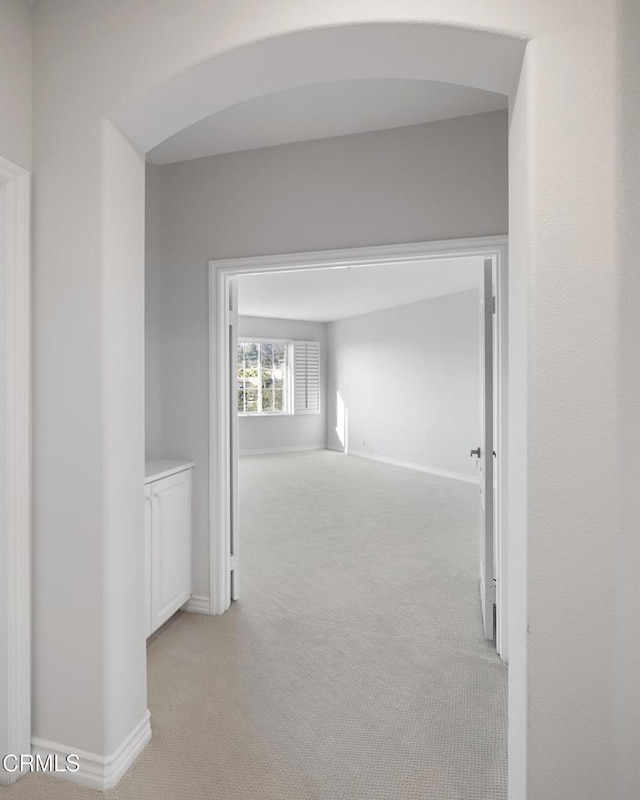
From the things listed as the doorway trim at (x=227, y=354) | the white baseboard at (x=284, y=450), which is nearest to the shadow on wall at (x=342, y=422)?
the white baseboard at (x=284, y=450)

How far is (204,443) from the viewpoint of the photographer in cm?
293

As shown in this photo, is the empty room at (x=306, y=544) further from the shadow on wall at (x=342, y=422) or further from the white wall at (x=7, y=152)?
the shadow on wall at (x=342, y=422)

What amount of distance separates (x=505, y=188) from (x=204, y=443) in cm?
213

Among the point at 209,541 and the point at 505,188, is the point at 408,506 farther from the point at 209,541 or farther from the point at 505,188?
the point at 505,188

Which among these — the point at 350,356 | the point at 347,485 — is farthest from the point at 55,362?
the point at 350,356

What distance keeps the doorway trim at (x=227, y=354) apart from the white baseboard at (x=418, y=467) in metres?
4.44

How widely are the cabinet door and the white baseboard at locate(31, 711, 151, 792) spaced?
80 centimetres

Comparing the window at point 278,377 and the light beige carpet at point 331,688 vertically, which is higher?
the window at point 278,377

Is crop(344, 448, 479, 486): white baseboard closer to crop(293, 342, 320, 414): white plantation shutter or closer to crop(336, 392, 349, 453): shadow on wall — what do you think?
crop(336, 392, 349, 453): shadow on wall

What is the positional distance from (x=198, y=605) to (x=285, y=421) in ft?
22.5

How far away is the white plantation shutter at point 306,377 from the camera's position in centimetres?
982

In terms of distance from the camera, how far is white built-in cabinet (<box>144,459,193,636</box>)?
248 cm

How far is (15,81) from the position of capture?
1644mm

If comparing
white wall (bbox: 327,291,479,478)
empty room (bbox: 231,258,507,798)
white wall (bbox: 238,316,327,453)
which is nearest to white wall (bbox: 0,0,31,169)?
empty room (bbox: 231,258,507,798)
